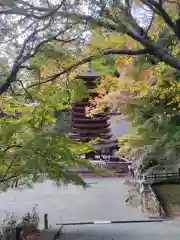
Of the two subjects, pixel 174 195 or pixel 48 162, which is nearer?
pixel 48 162

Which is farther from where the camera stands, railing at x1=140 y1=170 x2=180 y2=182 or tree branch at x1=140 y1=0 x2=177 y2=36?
railing at x1=140 y1=170 x2=180 y2=182

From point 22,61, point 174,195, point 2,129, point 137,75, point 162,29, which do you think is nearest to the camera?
point 22,61

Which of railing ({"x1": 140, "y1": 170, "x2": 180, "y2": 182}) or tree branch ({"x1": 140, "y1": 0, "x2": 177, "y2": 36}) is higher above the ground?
tree branch ({"x1": 140, "y1": 0, "x2": 177, "y2": 36})

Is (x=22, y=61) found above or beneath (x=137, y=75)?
beneath

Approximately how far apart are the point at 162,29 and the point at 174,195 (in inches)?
243

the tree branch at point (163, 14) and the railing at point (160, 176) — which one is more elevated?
the tree branch at point (163, 14)

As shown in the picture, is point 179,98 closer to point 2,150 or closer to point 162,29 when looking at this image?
point 162,29

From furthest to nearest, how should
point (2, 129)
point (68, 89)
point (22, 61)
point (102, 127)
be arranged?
point (102, 127)
point (68, 89)
point (2, 129)
point (22, 61)

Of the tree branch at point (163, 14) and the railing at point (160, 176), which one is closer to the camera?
the tree branch at point (163, 14)

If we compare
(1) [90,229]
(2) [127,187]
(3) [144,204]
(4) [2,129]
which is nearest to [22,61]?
(4) [2,129]

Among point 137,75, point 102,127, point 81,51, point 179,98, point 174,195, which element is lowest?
point 174,195

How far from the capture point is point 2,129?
169 inches

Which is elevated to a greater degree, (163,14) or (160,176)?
(163,14)

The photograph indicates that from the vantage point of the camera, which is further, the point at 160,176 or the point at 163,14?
the point at 160,176
